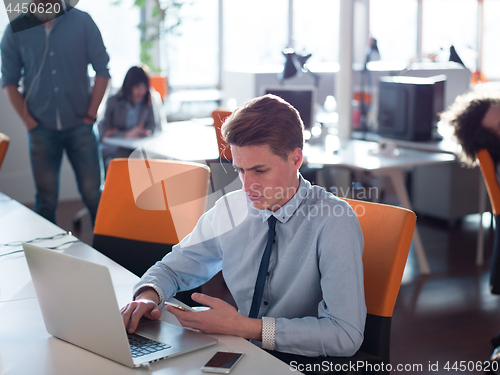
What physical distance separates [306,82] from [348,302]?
3.88m

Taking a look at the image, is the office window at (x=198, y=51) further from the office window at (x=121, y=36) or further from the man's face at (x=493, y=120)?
the man's face at (x=493, y=120)

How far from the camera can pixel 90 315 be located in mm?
970

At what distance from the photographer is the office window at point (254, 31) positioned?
7988 mm

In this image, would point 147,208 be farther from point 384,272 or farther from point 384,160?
point 384,160

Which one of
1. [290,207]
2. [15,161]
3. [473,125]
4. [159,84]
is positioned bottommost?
[15,161]

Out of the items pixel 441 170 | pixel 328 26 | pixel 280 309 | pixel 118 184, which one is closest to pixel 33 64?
pixel 118 184

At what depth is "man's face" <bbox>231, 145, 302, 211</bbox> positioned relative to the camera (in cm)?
124

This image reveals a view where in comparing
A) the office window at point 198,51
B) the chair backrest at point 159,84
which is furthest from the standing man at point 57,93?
the office window at point 198,51

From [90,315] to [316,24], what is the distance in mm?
8238

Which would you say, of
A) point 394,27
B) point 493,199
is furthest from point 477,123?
point 394,27

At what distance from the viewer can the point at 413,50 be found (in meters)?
9.45

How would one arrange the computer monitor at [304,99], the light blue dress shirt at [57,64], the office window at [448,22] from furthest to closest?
the office window at [448,22], the computer monitor at [304,99], the light blue dress shirt at [57,64]

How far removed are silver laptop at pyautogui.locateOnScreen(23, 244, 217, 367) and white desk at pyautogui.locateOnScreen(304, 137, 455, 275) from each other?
7.21 ft

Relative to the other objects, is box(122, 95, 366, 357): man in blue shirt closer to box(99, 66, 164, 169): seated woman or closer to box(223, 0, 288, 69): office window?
box(99, 66, 164, 169): seated woman
